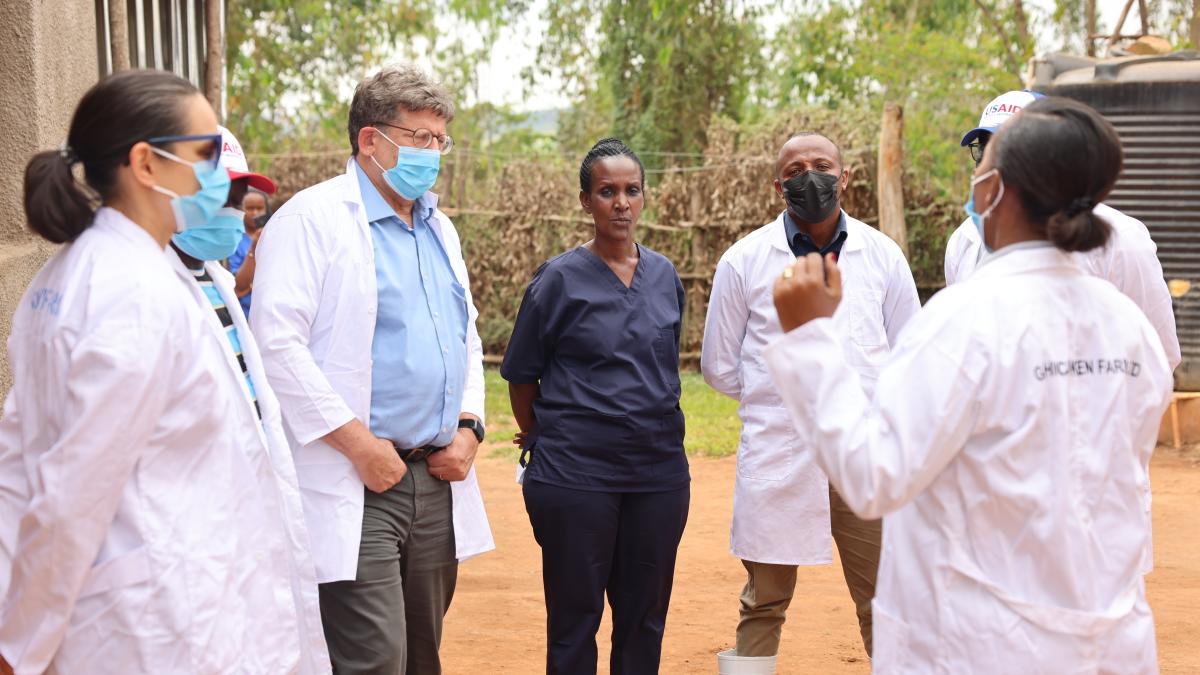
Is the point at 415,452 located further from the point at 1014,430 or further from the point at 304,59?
the point at 304,59

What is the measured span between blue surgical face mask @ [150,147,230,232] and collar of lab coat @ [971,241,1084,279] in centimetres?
153

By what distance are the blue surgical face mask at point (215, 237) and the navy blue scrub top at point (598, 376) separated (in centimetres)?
126

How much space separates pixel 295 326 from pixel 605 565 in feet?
4.41

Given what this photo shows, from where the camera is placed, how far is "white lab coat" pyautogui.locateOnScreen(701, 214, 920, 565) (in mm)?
4551

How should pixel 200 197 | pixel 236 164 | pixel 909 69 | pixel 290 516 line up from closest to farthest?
pixel 200 197 < pixel 290 516 < pixel 236 164 < pixel 909 69

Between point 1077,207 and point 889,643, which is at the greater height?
point 1077,207

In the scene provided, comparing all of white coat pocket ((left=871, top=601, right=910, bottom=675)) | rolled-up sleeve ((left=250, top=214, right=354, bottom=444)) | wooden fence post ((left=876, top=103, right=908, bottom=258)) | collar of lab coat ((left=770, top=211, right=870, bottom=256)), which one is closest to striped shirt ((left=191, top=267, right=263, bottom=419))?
rolled-up sleeve ((left=250, top=214, right=354, bottom=444))

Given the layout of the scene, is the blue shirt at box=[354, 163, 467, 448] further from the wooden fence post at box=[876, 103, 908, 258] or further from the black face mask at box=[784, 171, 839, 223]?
the wooden fence post at box=[876, 103, 908, 258]

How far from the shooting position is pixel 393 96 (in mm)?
3834

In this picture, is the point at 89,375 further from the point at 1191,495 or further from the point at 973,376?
the point at 1191,495

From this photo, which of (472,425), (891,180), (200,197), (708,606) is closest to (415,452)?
(472,425)

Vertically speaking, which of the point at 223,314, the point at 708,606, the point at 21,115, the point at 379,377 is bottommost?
the point at 708,606

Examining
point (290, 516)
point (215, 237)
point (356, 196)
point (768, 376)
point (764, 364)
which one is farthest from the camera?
point (768, 376)

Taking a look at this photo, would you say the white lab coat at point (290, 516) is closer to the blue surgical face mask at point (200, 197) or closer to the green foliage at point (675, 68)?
the blue surgical face mask at point (200, 197)
